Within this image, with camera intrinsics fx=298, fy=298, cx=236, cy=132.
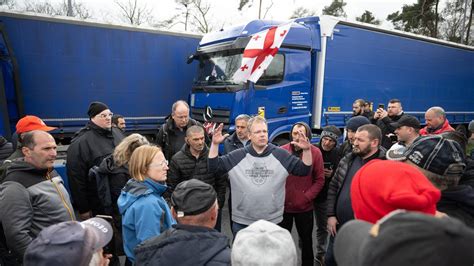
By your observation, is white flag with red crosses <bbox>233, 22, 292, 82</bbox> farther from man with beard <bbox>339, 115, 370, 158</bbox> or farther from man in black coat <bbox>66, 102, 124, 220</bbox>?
man in black coat <bbox>66, 102, 124, 220</bbox>

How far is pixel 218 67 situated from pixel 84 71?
3270mm

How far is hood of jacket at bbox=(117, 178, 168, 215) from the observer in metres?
2.04

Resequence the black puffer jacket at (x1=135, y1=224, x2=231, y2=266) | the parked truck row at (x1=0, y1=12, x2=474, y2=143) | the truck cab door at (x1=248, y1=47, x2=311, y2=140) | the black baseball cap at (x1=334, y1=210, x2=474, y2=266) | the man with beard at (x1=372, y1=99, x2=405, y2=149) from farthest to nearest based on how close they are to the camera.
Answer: the parked truck row at (x1=0, y1=12, x2=474, y2=143), the truck cab door at (x1=248, y1=47, x2=311, y2=140), the man with beard at (x1=372, y1=99, x2=405, y2=149), the black puffer jacket at (x1=135, y1=224, x2=231, y2=266), the black baseball cap at (x1=334, y1=210, x2=474, y2=266)

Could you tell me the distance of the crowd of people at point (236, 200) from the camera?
3.13 ft

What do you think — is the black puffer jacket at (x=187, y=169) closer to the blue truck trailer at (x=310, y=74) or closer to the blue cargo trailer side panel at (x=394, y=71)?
the blue truck trailer at (x=310, y=74)

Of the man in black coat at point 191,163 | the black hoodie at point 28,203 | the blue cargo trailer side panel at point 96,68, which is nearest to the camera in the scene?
the black hoodie at point 28,203

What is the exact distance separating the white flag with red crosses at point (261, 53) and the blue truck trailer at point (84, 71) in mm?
4242

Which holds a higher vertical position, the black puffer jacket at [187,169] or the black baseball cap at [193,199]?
the black baseball cap at [193,199]

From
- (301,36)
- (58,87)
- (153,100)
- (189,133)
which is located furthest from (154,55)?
(189,133)

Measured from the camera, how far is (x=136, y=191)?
2043 mm

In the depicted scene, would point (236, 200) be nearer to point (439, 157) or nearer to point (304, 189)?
point (304, 189)

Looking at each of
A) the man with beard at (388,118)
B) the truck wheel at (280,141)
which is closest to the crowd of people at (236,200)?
the man with beard at (388,118)

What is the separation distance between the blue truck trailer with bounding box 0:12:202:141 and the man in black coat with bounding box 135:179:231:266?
18.6 feet

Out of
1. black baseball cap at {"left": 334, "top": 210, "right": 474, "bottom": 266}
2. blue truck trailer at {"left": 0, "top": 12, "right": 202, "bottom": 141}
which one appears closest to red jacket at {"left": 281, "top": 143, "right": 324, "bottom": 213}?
black baseball cap at {"left": 334, "top": 210, "right": 474, "bottom": 266}
